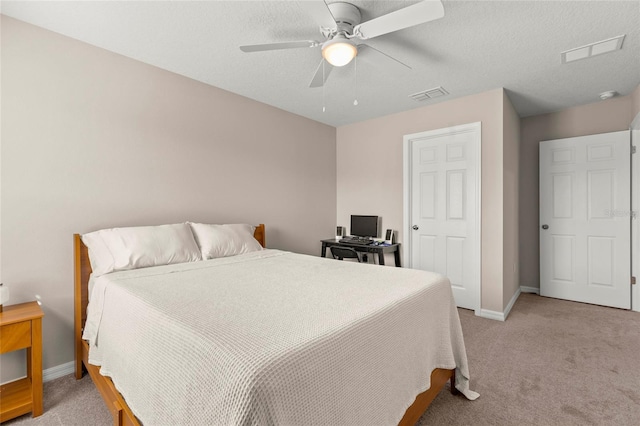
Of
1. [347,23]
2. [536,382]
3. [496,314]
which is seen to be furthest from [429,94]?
[536,382]

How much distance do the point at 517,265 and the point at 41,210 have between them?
5.10 metres

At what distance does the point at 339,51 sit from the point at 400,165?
7.91ft

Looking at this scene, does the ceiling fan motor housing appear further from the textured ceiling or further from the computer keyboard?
the computer keyboard

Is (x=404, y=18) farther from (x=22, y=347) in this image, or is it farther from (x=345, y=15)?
(x=22, y=347)

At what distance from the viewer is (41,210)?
216 cm

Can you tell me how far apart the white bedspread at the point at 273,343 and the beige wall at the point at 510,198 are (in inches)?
Result: 78.7

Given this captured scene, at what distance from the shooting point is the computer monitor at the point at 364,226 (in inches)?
169

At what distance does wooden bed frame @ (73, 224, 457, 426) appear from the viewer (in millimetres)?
1448

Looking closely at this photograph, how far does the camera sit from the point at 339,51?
198 cm

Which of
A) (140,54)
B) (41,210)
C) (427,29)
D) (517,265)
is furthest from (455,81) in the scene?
(41,210)

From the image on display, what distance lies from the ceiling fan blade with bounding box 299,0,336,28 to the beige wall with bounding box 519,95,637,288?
3.72m

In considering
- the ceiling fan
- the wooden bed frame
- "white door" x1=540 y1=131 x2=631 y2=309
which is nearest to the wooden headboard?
the wooden bed frame

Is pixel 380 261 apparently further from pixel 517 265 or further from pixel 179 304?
pixel 179 304

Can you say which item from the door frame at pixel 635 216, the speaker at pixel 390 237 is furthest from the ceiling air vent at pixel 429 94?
the door frame at pixel 635 216
